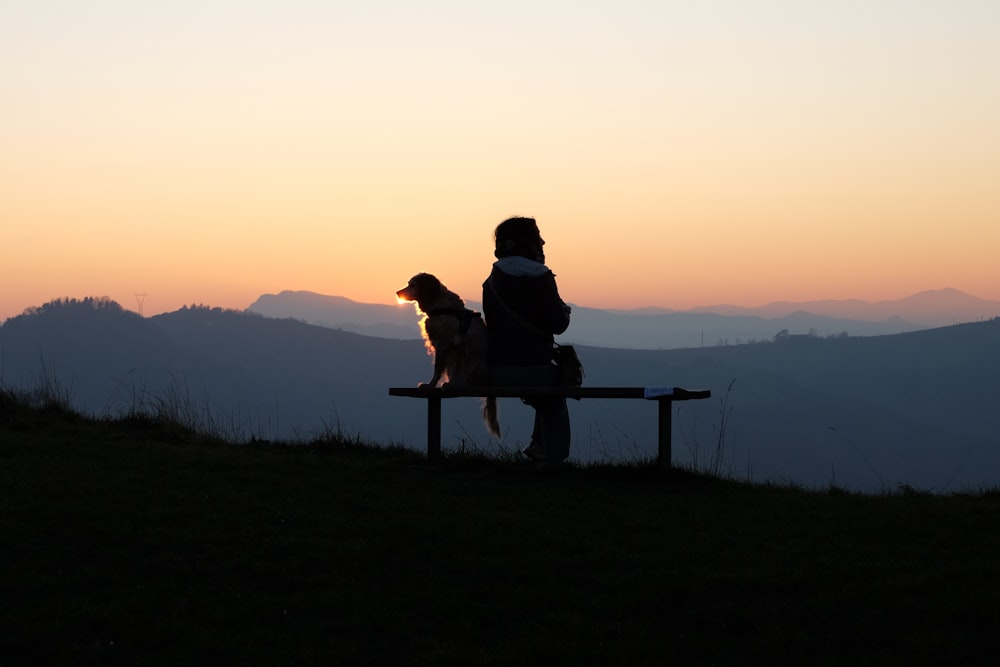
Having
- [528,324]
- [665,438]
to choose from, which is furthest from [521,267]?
[665,438]

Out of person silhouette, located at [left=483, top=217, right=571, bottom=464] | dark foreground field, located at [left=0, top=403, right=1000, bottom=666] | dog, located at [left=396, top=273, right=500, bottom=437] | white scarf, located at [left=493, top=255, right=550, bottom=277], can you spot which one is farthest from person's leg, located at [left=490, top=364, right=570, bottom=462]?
white scarf, located at [left=493, top=255, right=550, bottom=277]

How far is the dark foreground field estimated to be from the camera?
6305 mm

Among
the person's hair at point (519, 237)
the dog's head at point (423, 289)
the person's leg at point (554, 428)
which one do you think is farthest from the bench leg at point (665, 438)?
the dog's head at point (423, 289)

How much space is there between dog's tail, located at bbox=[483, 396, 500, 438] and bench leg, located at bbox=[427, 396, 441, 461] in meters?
0.53

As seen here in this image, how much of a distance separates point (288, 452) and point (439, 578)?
18.6 ft

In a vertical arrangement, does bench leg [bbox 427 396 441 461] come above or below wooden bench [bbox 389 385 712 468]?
below

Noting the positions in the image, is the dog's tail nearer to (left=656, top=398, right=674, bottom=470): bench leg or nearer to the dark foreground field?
the dark foreground field

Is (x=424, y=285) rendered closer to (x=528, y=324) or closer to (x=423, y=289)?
(x=423, y=289)

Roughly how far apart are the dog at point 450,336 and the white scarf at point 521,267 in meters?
0.63

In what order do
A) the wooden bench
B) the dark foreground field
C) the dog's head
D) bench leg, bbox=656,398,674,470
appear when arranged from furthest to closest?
the dog's head
bench leg, bbox=656,398,674,470
the wooden bench
the dark foreground field

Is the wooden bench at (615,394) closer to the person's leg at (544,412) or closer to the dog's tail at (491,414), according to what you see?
the person's leg at (544,412)

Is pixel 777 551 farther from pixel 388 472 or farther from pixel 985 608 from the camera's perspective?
pixel 388 472

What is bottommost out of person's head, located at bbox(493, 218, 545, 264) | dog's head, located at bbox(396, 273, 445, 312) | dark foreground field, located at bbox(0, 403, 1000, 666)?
dark foreground field, located at bbox(0, 403, 1000, 666)

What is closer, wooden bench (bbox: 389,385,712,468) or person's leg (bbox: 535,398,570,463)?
wooden bench (bbox: 389,385,712,468)
